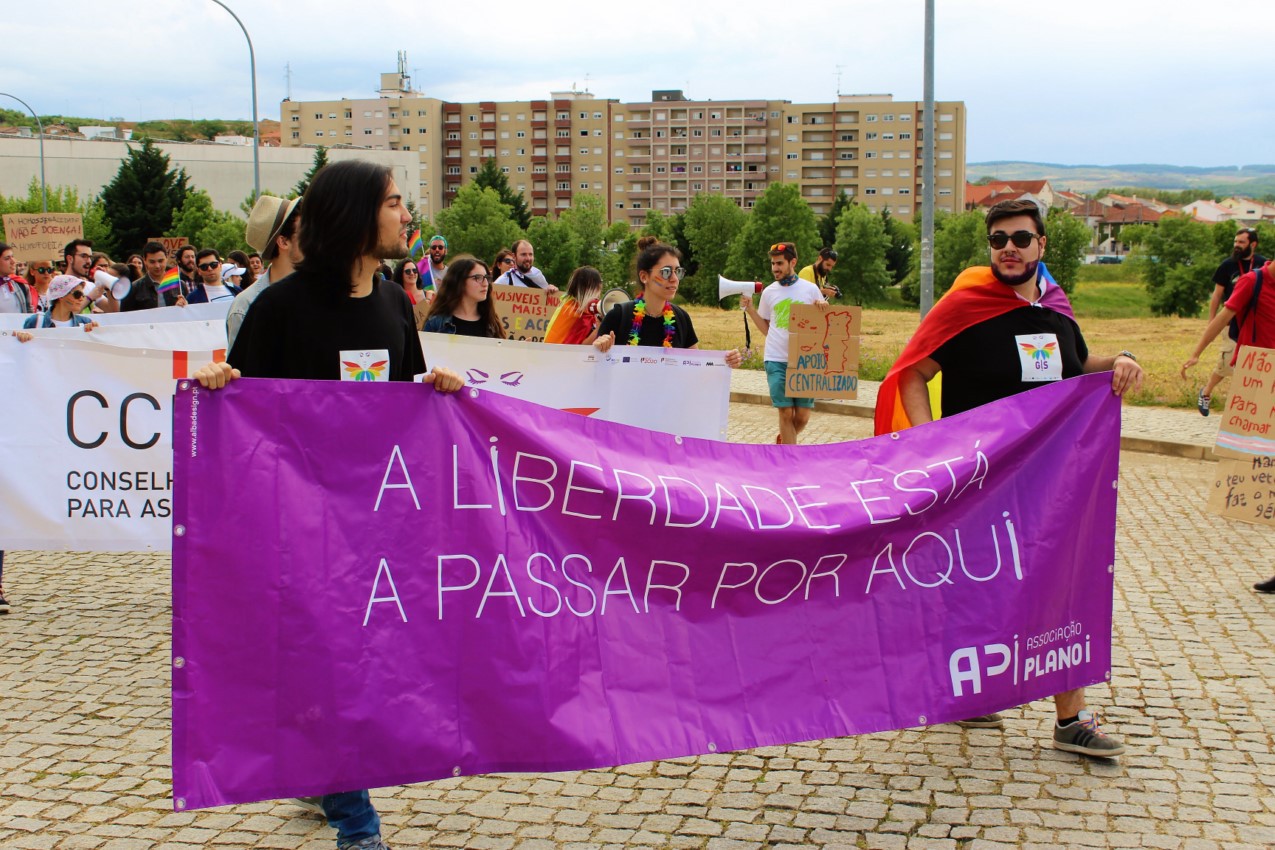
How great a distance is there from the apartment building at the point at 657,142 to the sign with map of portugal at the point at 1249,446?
172 m

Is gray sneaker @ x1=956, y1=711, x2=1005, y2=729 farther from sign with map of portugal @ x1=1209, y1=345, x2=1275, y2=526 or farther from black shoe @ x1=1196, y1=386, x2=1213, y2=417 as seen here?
black shoe @ x1=1196, y1=386, x2=1213, y2=417

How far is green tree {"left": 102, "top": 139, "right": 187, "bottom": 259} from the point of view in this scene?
7994cm

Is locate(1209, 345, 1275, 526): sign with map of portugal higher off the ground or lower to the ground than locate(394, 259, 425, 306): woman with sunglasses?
lower

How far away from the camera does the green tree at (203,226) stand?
266 feet

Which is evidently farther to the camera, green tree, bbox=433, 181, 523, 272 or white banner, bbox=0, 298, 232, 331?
green tree, bbox=433, 181, 523, 272

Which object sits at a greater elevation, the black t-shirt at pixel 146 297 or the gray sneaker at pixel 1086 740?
the black t-shirt at pixel 146 297

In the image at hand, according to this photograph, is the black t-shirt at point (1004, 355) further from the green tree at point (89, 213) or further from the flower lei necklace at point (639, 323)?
the green tree at point (89, 213)

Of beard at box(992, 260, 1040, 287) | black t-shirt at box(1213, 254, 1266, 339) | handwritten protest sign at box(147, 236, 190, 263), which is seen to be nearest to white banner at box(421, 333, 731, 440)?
beard at box(992, 260, 1040, 287)

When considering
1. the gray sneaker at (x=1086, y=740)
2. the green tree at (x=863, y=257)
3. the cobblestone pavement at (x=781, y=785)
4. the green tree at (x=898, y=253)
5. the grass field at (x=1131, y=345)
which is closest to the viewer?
the cobblestone pavement at (x=781, y=785)

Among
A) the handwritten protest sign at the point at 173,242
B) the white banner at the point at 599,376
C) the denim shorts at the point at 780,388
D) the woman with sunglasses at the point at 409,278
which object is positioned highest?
the handwritten protest sign at the point at 173,242

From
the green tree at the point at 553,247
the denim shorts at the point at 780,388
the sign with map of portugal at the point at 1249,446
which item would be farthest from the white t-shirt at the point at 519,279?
the green tree at the point at 553,247

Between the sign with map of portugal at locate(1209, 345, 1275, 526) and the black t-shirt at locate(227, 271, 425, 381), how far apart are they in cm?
563

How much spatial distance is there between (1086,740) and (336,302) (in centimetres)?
313

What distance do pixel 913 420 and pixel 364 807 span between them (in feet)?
8.77
